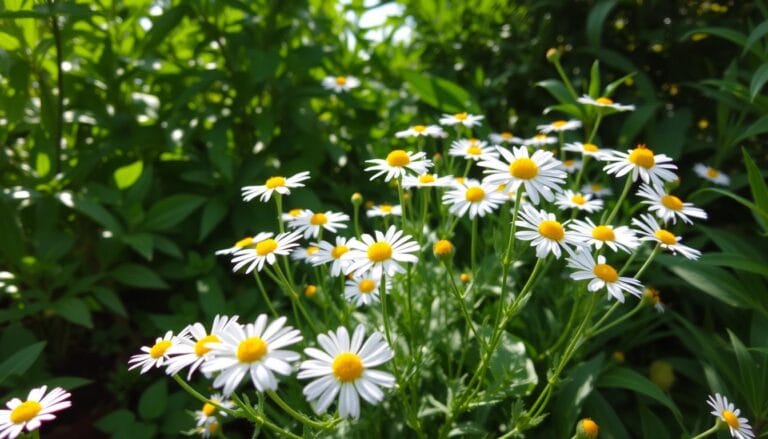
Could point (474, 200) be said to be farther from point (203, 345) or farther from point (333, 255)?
point (203, 345)

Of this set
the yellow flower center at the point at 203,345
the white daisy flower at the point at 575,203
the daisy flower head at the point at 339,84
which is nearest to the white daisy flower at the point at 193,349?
the yellow flower center at the point at 203,345

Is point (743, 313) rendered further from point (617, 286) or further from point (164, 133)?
point (164, 133)

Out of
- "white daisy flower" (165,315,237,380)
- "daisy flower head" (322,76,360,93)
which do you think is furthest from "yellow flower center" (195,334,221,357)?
"daisy flower head" (322,76,360,93)

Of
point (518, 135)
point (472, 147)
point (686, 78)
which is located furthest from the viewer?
point (518, 135)

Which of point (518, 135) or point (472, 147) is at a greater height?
point (472, 147)

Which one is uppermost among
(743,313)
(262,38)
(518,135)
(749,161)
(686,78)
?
(262,38)

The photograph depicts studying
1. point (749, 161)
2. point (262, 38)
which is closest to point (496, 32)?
point (262, 38)

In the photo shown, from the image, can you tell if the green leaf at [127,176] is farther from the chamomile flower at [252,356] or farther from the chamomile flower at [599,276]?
the chamomile flower at [599,276]
